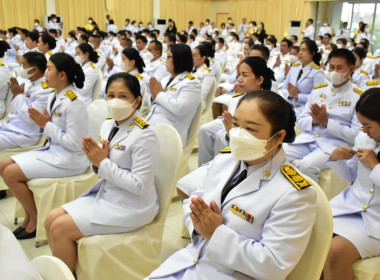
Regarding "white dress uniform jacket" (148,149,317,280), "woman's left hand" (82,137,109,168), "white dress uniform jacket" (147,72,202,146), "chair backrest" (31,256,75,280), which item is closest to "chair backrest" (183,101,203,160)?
"white dress uniform jacket" (147,72,202,146)

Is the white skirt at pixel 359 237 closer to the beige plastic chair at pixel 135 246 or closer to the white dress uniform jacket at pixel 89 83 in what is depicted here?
the beige plastic chair at pixel 135 246

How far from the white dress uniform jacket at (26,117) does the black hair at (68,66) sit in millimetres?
382

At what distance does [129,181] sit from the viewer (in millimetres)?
2023

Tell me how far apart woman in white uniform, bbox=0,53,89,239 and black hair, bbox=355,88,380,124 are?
1802 mm

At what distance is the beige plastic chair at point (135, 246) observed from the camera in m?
2.01

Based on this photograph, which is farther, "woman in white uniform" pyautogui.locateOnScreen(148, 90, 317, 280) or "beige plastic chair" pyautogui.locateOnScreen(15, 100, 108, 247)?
"beige plastic chair" pyautogui.locateOnScreen(15, 100, 108, 247)

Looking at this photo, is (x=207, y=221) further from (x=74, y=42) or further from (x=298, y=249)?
(x=74, y=42)

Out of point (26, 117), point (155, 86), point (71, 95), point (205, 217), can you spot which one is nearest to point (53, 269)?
point (205, 217)

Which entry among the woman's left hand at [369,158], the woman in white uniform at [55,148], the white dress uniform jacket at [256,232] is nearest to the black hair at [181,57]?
the woman in white uniform at [55,148]

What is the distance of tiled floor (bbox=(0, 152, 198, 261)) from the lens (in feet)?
8.69

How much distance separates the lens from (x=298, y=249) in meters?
1.34

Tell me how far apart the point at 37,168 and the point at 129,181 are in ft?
3.28

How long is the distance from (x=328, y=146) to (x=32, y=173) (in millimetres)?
2147

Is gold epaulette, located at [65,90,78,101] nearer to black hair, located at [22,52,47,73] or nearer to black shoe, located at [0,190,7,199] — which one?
black hair, located at [22,52,47,73]
